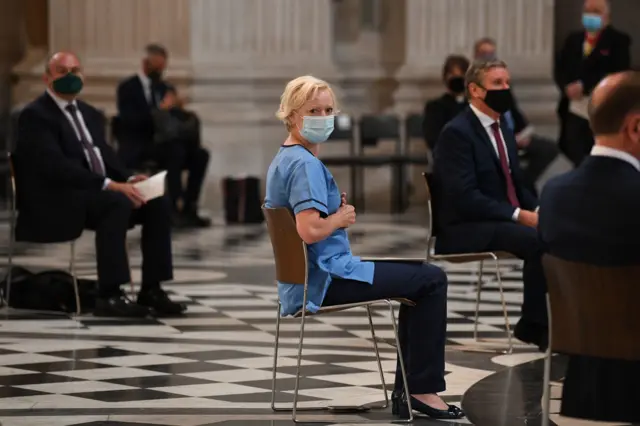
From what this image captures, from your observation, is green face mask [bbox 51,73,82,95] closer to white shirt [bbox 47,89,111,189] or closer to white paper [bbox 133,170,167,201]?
white shirt [bbox 47,89,111,189]

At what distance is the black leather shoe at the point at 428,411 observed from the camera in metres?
5.80

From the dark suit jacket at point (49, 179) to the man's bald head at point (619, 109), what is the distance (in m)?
4.50

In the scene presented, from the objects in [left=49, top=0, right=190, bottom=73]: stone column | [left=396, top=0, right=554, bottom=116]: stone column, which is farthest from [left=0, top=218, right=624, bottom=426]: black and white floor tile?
[left=396, top=0, right=554, bottom=116]: stone column

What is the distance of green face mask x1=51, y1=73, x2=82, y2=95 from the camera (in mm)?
8703

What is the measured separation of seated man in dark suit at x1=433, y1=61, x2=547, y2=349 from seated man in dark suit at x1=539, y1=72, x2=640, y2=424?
2.75 metres

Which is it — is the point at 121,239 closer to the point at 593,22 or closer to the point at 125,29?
the point at 593,22

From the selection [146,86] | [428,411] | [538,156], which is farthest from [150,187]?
[538,156]

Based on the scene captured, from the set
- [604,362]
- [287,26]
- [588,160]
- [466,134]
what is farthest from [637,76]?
[287,26]

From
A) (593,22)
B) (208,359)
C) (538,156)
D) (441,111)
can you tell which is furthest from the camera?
(538,156)

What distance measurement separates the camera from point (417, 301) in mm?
5820

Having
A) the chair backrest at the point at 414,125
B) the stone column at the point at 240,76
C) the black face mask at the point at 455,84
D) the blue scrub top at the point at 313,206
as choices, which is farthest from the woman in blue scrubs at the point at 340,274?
the stone column at the point at 240,76

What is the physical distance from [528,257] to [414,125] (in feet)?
26.9

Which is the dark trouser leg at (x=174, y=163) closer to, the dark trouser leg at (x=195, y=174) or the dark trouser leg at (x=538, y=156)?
the dark trouser leg at (x=195, y=174)

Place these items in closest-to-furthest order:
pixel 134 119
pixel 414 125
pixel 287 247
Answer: pixel 287 247 < pixel 134 119 < pixel 414 125
